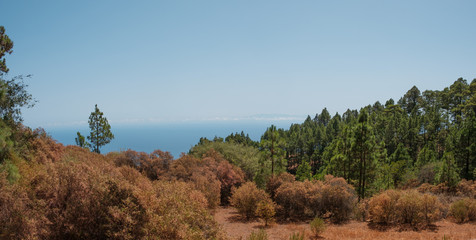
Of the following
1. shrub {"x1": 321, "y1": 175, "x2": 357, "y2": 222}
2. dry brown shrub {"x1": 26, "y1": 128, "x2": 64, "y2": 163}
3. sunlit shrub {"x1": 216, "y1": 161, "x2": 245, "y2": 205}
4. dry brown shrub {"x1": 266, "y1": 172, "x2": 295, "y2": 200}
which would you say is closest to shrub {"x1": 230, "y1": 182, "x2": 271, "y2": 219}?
dry brown shrub {"x1": 266, "y1": 172, "x2": 295, "y2": 200}

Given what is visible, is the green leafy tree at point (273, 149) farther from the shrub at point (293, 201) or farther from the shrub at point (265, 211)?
the shrub at point (265, 211)

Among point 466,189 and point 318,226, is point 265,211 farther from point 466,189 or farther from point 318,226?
point 466,189

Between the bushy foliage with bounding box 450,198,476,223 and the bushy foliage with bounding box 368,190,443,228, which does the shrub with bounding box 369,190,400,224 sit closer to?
the bushy foliage with bounding box 368,190,443,228

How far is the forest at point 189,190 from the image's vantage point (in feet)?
18.2

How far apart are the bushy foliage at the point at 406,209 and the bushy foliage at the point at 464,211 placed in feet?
2.75

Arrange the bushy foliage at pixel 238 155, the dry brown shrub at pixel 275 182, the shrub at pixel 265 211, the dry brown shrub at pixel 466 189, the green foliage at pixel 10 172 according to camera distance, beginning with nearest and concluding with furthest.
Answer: the green foliage at pixel 10 172, the shrub at pixel 265 211, the dry brown shrub at pixel 275 182, the dry brown shrub at pixel 466 189, the bushy foliage at pixel 238 155

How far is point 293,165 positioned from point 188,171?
61135 mm

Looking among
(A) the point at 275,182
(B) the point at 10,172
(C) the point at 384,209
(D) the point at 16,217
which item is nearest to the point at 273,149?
(A) the point at 275,182

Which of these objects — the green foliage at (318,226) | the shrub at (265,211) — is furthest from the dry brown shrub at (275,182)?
the green foliage at (318,226)

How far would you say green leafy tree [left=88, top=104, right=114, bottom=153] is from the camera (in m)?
37.1

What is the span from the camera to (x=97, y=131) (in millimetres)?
37500

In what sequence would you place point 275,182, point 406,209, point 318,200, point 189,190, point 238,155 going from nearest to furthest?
point 189,190 → point 406,209 → point 318,200 → point 275,182 → point 238,155

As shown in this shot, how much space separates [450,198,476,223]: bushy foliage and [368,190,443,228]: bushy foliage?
33.0 inches

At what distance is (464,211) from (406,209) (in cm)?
345
